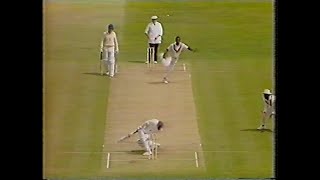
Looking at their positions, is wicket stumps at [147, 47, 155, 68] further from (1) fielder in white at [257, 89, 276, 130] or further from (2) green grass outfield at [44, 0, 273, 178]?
(1) fielder in white at [257, 89, 276, 130]

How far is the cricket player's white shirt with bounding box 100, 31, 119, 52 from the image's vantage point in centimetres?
329

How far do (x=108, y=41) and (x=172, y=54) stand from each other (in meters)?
0.26

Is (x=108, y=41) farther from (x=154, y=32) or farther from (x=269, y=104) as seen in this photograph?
(x=269, y=104)

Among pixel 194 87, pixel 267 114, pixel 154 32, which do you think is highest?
pixel 154 32

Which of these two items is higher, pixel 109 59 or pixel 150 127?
pixel 109 59

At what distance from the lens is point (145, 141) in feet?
10.7

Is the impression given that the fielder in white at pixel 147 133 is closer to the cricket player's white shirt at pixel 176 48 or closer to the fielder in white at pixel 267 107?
the cricket player's white shirt at pixel 176 48

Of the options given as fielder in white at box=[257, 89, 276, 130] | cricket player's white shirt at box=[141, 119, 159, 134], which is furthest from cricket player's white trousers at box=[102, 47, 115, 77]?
fielder in white at box=[257, 89, 276, 130]

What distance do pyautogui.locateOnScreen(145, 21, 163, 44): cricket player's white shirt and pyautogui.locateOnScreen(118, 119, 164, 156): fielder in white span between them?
1.06ft

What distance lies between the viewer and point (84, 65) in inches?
130

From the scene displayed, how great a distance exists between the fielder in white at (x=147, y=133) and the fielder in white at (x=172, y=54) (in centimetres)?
18

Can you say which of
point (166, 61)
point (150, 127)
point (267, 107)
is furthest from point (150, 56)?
point (267, 107)
